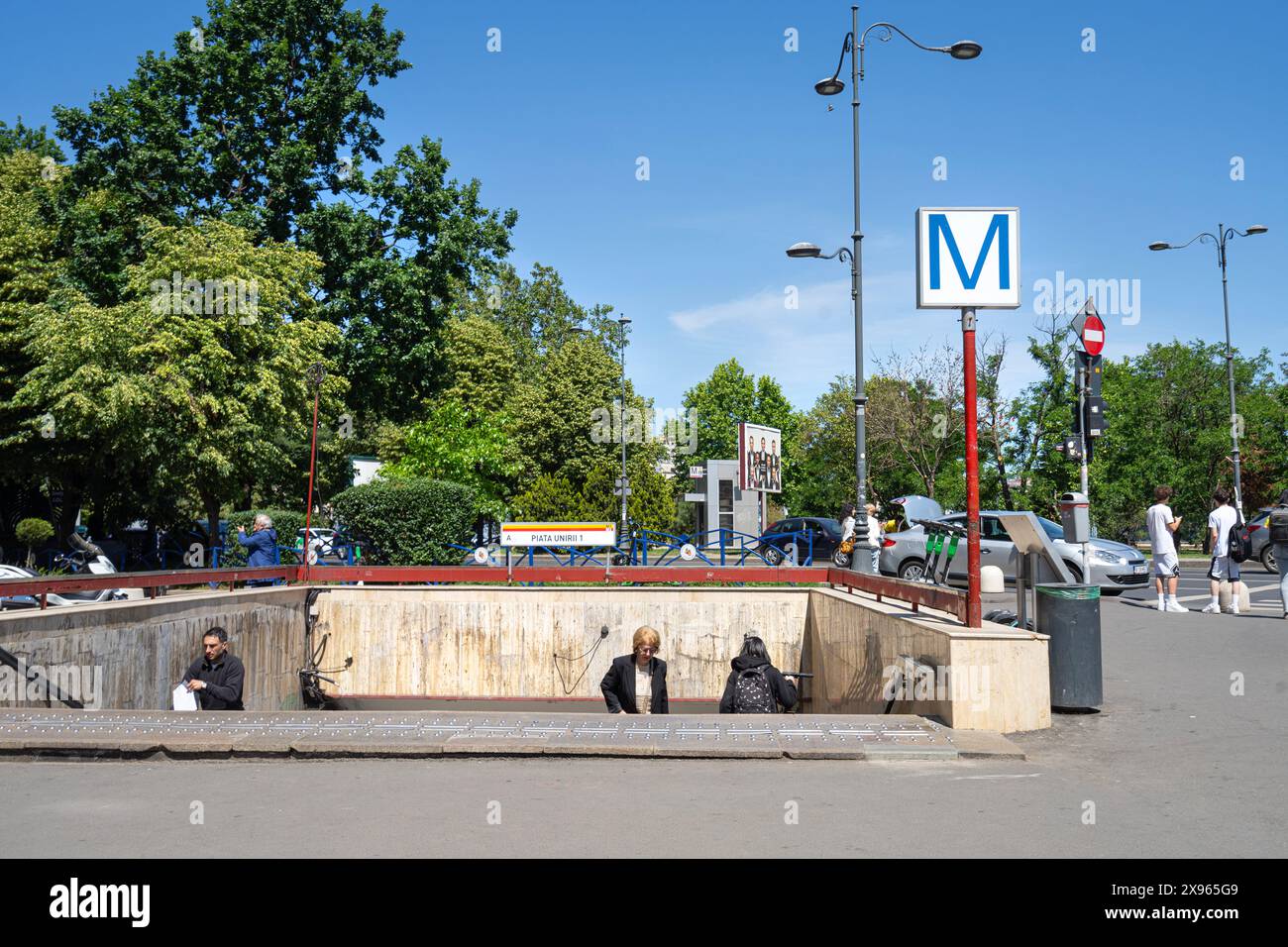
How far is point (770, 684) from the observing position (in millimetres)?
9156

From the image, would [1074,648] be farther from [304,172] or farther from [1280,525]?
[304,172]

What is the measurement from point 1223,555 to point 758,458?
16855 millimetres

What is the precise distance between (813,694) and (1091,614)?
799 centimetres

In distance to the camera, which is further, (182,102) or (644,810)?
(182,102)

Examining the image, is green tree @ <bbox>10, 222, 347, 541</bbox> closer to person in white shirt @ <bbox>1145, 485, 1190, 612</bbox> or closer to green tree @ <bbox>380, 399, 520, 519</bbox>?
green tree @ <bbox>380, 399, 520, 519</bbox>

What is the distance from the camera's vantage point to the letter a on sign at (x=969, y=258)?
780cm

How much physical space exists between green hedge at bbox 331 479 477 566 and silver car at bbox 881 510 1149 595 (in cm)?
882

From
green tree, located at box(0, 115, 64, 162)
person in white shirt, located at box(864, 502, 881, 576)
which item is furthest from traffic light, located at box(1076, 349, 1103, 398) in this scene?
green tree, located at box(0, 115, 64, 162)

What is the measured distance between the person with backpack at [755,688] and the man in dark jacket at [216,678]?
14.6 ft

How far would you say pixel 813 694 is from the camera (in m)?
15.6

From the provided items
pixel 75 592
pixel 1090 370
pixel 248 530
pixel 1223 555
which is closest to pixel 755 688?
pixel 1090 370

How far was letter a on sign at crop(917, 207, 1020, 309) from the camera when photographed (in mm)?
7797
